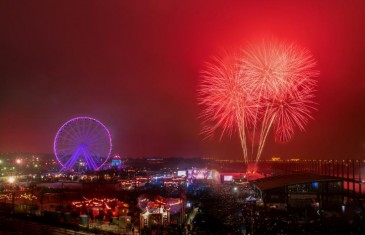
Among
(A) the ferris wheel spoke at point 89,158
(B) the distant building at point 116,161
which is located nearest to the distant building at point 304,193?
(A) the ferris wheel spoke at point 89,158

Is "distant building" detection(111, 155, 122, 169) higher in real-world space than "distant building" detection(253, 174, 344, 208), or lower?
lower

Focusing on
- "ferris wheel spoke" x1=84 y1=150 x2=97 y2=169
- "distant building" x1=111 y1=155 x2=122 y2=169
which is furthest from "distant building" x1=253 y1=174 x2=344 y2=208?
"distant building" x1=111 y1=155 x2=122 y2=169

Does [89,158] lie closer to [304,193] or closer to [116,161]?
[304,193]

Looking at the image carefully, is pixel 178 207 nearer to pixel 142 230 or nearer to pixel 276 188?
pixel 142 230

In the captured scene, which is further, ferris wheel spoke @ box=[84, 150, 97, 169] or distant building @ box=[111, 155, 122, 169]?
distant building @ box=[111, 155, 122, 169]

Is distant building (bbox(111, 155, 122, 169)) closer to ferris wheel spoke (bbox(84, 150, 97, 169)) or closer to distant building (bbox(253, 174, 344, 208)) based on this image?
ferris wheel spoke (bbox(84, 150, 97, 169))

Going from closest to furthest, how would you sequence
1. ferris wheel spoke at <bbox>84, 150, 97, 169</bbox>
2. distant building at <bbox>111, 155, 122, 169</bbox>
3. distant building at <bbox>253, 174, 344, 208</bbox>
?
distant building at <bbox>253, 174, 344, 208</bbox>
ferris wheel spoke at <bbox>84, 150, 97, 169</bbox>
distant building at <bbox>111, 155, 122, 169</bbox>

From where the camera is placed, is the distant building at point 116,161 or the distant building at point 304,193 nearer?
the distant building at point 304,193

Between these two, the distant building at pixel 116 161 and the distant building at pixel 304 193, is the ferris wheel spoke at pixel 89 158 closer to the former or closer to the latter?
the distant building at pixel 304 193

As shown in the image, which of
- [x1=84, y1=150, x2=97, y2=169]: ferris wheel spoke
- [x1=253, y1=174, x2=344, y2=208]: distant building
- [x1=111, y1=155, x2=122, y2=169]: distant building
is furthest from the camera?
[x1=111, y1=155, x2=122, y2=169]: distant building

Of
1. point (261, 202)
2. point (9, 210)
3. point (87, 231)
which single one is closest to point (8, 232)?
point (87, 231)

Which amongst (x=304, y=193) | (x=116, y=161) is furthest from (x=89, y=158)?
(x=116, y=161)
